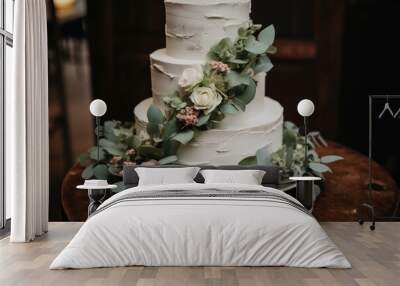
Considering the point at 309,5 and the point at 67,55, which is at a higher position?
the point at 309,5

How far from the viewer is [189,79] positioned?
22.8ft

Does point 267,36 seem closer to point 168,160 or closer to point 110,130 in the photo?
point 168,160

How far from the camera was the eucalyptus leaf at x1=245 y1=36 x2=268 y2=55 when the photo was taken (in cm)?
699

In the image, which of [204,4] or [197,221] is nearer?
[197,221]

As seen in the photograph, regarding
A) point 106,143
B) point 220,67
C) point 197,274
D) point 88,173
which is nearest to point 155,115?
point 106,143

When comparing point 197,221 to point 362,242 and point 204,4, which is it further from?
point 204,4

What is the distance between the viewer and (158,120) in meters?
6.99

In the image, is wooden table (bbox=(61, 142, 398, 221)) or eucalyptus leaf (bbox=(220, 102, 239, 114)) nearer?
eucalyptus leaf (bbox=(220, 102, 239, 114))

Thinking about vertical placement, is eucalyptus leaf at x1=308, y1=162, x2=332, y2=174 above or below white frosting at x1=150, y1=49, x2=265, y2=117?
below

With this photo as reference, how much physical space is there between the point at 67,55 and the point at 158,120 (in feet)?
4.31

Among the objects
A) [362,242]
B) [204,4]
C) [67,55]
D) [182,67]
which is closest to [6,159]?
[67,55]

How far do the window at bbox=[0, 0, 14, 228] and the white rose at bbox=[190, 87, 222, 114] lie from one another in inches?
74.2

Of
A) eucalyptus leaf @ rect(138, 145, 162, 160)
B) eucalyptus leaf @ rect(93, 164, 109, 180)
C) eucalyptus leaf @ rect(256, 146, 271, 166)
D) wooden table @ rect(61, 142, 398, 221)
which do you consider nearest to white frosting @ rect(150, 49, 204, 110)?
eucalyptus leaf @ rect(138, 145, 162, 160)

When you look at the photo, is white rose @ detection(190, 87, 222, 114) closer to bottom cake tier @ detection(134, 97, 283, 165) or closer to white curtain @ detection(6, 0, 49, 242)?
bottom cake tier @ detection(134, 97, 283, 165)
